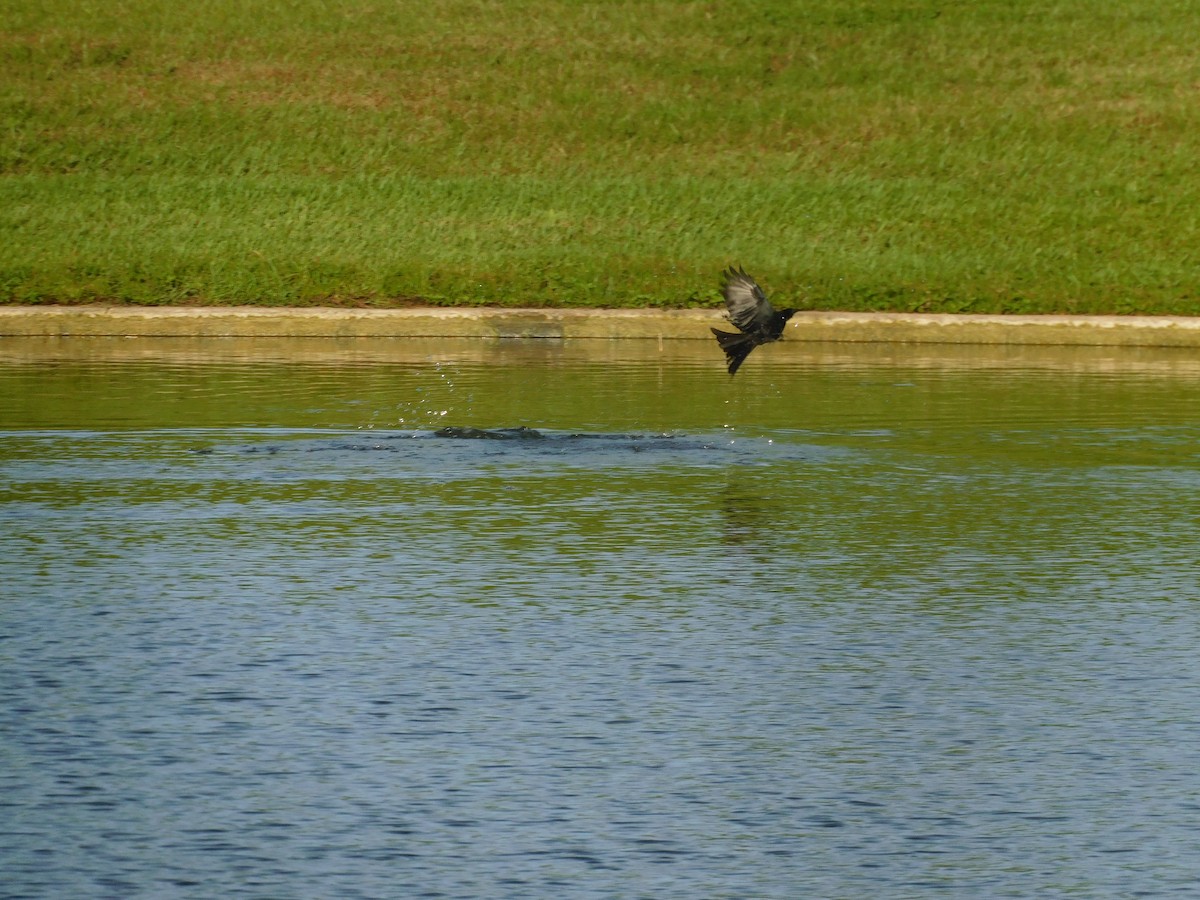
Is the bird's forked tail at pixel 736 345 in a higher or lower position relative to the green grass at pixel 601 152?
lower

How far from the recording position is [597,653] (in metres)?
7.42

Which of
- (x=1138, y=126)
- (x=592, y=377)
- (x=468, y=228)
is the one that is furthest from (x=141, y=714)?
(x=1138, y=126)

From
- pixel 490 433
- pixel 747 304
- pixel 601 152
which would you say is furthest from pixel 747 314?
pixel 601 152

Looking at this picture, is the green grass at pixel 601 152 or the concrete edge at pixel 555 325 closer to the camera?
the concrete edge at pixel 555 325

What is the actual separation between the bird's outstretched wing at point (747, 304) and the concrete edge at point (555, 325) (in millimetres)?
7559

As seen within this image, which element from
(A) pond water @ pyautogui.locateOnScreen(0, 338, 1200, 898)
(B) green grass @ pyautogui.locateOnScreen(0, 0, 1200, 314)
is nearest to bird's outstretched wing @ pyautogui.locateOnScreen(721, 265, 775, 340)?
(A) pond water @ pyautogui.locateOnScreen(0, 338, 1200, 898)

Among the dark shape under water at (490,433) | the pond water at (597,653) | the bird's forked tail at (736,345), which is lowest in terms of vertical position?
the pond water at (597,653)

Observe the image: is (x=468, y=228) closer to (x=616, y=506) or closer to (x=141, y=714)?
(x=616, y=506)

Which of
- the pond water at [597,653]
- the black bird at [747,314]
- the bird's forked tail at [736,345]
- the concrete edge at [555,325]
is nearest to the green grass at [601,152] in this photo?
the concrete edge at [555,325]

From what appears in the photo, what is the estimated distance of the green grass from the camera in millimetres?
24344

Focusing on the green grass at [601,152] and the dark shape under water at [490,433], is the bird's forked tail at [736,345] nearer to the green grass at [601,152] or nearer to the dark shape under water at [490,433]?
the dark shape under water at [490,433]

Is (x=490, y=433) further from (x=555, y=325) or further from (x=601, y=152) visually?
(x=601, y=152)

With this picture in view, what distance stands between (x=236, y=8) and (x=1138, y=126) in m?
16.0

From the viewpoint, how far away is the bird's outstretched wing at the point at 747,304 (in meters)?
13.6
